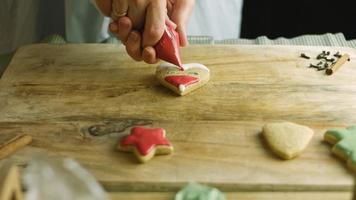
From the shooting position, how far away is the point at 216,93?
0.89 meters

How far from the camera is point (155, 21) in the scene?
0.88 m

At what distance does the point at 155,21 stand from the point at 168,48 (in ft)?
0.17

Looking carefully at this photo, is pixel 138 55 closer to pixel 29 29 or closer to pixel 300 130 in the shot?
pixel 300 130

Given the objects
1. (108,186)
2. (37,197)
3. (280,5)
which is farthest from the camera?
(280,5)

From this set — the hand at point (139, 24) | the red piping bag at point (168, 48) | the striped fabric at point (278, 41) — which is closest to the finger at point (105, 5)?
the hand at point (139, 24)

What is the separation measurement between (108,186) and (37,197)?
0.21 meters

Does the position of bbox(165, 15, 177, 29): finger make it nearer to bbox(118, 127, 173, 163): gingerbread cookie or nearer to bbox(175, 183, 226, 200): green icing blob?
bbox(118, 127, 173, 163): gingerbread cookie

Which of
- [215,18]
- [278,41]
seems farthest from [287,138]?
[215,18]

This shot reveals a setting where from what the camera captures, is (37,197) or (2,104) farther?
(2,104)

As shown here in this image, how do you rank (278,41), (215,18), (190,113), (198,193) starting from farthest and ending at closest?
1. (215,18)
2. (278,41)
3. (190,113)
4. (198,193)

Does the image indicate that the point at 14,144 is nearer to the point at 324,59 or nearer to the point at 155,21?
the point at 155,21

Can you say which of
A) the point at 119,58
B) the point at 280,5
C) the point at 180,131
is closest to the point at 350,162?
the point at 180,131

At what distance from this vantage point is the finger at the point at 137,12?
0.89 meters

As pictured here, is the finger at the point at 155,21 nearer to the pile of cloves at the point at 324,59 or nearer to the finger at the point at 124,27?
the finger at the point at 124,27
